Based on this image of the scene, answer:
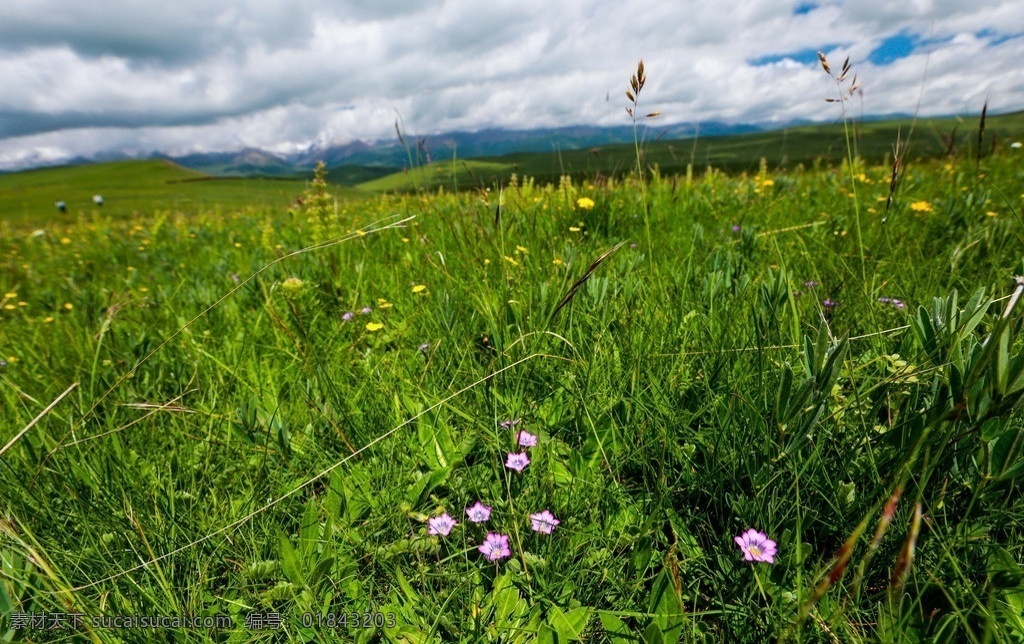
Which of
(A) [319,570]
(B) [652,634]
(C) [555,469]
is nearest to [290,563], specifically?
(A) [319,570]

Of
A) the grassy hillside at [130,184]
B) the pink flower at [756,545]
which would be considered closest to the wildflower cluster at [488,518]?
the pink flower at [756,545]

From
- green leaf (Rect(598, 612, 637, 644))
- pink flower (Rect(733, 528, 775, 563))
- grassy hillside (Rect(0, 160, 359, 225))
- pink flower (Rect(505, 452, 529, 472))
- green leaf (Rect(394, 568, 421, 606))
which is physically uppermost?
grassy hillside (Rect(0, 160, 359, 225))

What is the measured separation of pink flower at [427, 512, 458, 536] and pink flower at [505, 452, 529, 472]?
0.22m

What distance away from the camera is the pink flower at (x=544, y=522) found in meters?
1.29

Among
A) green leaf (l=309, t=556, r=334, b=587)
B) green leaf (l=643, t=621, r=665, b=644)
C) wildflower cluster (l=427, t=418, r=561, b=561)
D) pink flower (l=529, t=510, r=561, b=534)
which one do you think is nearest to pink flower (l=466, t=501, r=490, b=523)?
wildflower cluster (l=427, t=418, r=561, b=561)

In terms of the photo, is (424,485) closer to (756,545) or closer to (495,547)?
(495,547)

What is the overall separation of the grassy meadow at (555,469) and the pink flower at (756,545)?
0.01 m

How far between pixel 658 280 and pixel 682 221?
169cm

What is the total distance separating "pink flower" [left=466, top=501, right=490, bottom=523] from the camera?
53.2 inches

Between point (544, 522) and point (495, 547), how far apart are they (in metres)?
0.14

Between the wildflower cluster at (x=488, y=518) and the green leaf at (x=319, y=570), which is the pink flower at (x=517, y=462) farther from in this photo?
the green leaf at (x=319, y=570)

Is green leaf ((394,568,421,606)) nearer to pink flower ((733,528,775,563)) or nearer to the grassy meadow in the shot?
the grassy meadow

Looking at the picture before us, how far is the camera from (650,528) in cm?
131

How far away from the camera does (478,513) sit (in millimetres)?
1369
